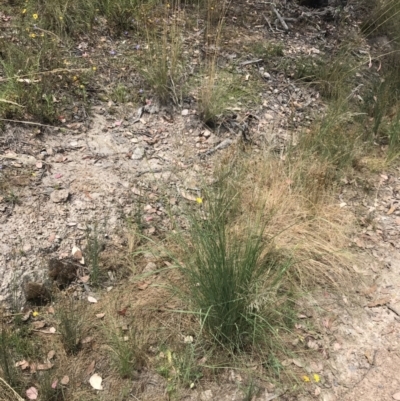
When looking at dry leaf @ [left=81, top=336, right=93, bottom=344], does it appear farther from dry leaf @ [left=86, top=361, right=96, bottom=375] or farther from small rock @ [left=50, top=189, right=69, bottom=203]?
small rock @ [left=50, top=189, right=69, bottom=203]

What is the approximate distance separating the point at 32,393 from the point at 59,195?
4.40 ft

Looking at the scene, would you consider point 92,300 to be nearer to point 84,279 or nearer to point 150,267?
point 84,279

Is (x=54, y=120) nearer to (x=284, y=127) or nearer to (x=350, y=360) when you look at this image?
(x=284, y=127)

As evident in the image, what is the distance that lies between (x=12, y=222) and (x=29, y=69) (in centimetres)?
143

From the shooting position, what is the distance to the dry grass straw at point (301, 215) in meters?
3.08

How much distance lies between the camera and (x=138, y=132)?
A: 3854mm

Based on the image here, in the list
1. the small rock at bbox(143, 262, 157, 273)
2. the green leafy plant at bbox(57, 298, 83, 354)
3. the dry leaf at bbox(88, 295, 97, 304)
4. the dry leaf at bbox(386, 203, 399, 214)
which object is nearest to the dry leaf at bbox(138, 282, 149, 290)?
the small rock at bbox(143, 262, 157, 273)

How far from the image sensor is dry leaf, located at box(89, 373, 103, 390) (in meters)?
2.46

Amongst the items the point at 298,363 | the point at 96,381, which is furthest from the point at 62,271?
the point at 298,363

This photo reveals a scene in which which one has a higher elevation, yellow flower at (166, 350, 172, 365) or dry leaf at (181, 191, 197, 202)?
dry leaf at (181, 191, 197, 202)

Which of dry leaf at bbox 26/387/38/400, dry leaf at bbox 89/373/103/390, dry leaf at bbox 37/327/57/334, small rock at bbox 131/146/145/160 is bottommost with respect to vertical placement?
dry leaf at bbox 89/373/103/390

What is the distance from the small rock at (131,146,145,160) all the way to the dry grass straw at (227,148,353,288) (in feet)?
2.56

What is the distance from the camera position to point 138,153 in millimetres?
3662

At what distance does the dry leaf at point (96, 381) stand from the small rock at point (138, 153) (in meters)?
1.70
